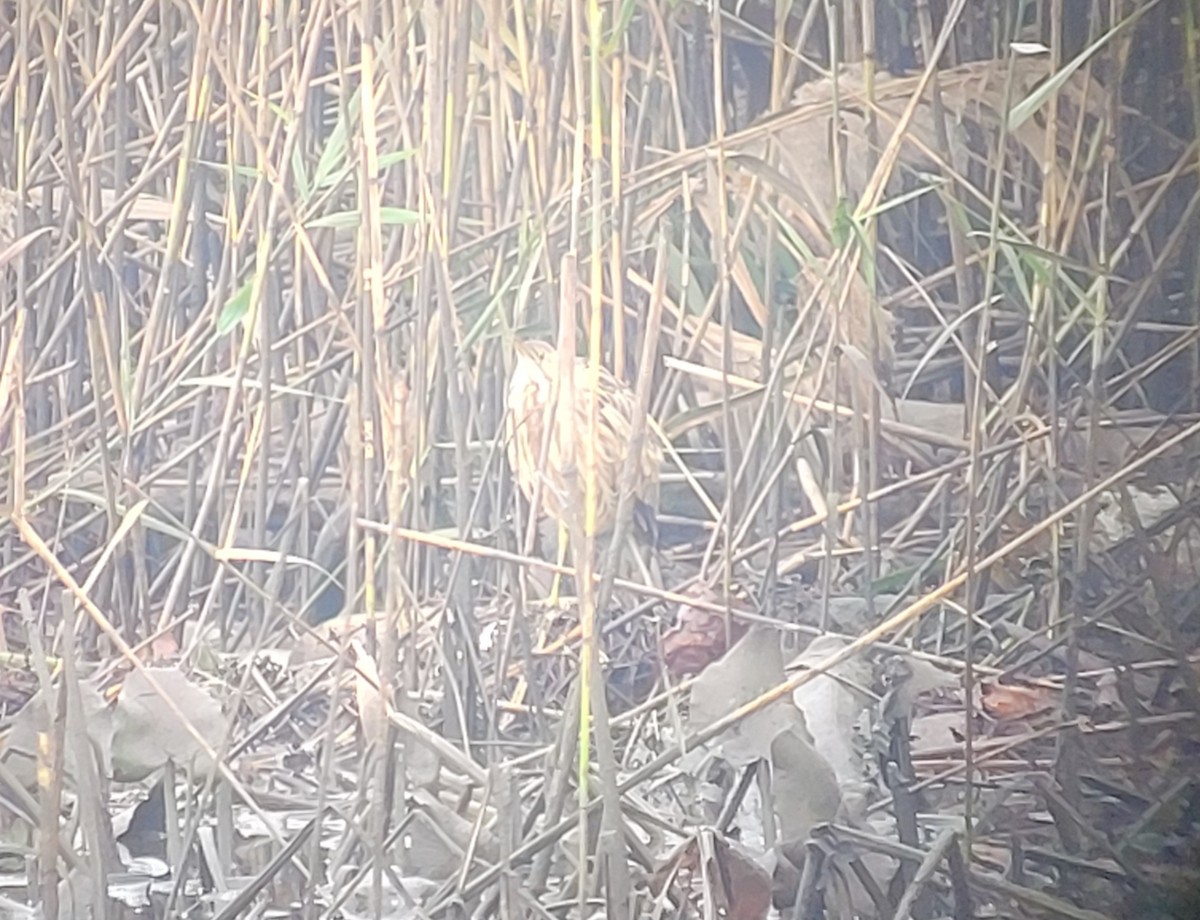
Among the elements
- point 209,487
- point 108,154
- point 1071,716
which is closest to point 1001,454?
point 1071,716

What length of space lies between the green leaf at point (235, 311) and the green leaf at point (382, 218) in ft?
0.25

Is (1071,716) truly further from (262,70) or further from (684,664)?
(262,70)

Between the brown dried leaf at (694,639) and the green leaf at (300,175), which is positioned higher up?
the green leaf at (300,175)

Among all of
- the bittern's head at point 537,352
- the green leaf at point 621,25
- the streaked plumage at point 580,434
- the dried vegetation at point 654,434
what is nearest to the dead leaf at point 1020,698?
the dried vegetation at point 654,434

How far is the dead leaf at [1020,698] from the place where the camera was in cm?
97

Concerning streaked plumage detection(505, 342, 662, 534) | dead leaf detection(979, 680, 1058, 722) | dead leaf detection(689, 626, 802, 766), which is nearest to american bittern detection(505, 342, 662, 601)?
streaked plumage detection(505, 342, 662, 534)

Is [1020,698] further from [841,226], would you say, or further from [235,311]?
[235,311]

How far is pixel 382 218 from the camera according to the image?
3.21 feet

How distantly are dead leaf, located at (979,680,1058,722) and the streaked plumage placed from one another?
272 millimetres

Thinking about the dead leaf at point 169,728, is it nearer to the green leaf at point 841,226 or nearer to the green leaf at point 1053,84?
the green leaf at point 841,226

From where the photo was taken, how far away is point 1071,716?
976 millimetres

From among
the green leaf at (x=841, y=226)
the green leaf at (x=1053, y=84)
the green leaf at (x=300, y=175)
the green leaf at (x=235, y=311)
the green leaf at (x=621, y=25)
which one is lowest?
the green leaf at (x=235, y=311)

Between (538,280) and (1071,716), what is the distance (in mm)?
489

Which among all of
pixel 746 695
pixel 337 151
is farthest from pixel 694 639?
pixel 337 151
